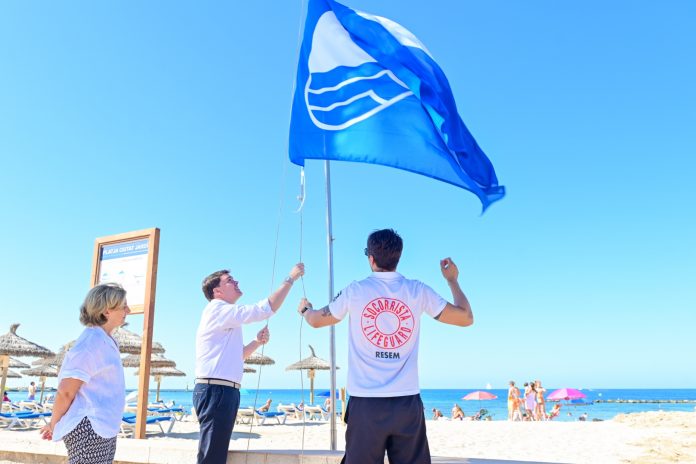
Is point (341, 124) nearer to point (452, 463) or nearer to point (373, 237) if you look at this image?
point (373, 237)

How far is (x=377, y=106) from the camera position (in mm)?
4566

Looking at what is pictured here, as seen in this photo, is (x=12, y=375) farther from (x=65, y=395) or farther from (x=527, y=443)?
(x=65, y=395)

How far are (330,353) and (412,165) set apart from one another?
163 centimetres

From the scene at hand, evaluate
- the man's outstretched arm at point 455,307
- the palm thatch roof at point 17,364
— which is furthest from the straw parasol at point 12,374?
the man's outstretched arm at point 455,307

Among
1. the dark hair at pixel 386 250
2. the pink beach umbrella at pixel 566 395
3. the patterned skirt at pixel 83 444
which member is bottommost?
the pink beach umbrella at pixel 566 395

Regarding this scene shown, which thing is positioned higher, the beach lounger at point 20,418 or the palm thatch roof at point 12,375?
the palm thatch roof at point 12,375

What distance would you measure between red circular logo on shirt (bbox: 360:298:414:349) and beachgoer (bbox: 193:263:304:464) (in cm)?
109

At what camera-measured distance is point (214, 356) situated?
3.78 metres

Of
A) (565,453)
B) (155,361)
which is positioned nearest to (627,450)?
(565,453)

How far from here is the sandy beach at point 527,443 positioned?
Answer: 5.43 metres

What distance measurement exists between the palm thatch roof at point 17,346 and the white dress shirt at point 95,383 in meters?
14.2

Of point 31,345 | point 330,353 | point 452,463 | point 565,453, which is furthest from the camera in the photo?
point 31,345

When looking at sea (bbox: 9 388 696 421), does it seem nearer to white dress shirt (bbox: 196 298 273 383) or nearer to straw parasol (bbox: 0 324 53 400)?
straw parasol (bbox: 0 324 53 400)

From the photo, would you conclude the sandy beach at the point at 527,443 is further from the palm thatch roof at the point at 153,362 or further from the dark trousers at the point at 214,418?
the palm thatch roof at the point at 153,362
